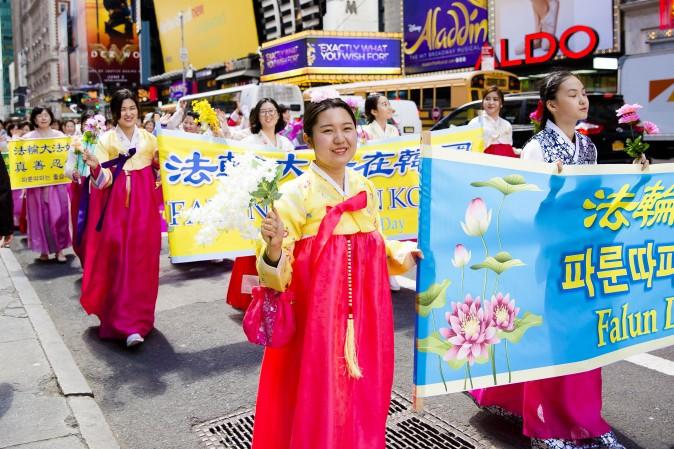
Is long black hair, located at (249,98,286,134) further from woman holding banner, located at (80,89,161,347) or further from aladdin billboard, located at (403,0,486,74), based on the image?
aladdin billboard, located at (403,0,486,74)

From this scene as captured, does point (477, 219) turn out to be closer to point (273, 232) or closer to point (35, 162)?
point (273, 232)

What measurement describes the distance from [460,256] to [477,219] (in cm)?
17

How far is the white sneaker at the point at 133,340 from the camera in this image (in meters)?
5.29

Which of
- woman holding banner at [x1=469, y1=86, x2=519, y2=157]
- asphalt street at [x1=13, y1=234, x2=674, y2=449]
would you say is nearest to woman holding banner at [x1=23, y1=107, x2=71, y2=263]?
asphalt street at [x1=13, y1=234, x2=674, y2=449]

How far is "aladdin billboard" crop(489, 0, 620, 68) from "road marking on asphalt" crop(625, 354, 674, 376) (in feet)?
55.0

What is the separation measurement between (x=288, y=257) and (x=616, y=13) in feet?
63.5

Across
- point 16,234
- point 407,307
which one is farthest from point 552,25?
point 407,307

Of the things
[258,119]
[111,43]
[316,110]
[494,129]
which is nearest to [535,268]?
[316,110]

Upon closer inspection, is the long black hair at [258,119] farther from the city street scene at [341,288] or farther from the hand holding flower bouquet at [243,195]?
the hand holding flower bouquet at [243,195]

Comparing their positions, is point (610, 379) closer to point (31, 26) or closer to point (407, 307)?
point (407, 307)

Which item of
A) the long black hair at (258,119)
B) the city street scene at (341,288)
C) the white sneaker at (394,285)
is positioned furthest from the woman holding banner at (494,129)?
the long black hair at (258,119)

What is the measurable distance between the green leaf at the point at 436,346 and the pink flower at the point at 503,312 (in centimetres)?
25

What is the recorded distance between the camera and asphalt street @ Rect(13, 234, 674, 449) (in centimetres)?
374

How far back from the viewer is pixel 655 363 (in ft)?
15.0
